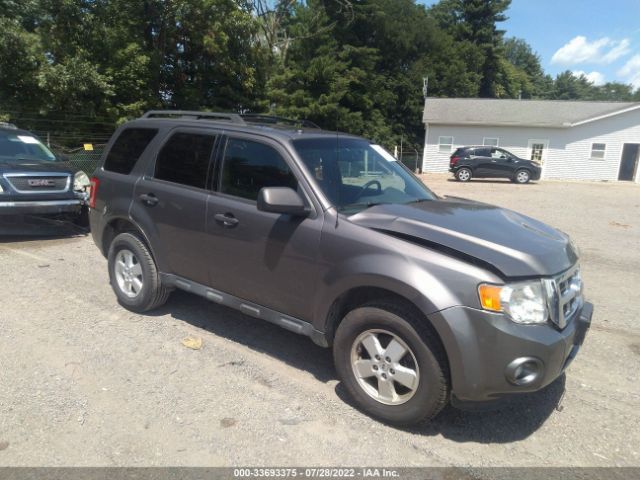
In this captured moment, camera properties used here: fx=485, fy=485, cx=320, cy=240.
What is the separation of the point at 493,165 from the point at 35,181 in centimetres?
2251

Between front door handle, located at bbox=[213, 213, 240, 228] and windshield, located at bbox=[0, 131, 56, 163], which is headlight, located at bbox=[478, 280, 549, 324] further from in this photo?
windshield, located at bbox=[0, 131, 56, 163]

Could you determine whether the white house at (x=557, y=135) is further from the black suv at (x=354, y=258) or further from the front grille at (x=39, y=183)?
the black suv at (x=354, y=258)

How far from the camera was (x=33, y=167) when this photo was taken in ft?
26.2

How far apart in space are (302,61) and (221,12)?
15.5 metres

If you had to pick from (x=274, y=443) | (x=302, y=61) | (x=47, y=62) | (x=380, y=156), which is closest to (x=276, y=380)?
(x=274, y=443)

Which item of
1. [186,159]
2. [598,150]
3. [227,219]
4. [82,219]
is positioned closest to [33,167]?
[82,219]

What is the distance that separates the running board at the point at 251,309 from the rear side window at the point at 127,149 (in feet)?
4.07

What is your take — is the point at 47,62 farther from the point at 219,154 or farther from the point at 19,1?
the point at 219,154

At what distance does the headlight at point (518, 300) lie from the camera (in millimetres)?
2805

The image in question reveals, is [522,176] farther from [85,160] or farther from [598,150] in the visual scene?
[85,160]

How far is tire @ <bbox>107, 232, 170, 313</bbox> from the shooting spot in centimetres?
469

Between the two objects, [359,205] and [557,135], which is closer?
[359,205]

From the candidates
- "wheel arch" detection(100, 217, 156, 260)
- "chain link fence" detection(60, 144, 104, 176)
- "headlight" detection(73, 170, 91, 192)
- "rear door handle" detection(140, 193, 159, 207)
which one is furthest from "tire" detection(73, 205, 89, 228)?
"rear door handle" detection(140, 193, 159, 207)

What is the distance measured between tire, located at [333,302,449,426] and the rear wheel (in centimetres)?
2396
